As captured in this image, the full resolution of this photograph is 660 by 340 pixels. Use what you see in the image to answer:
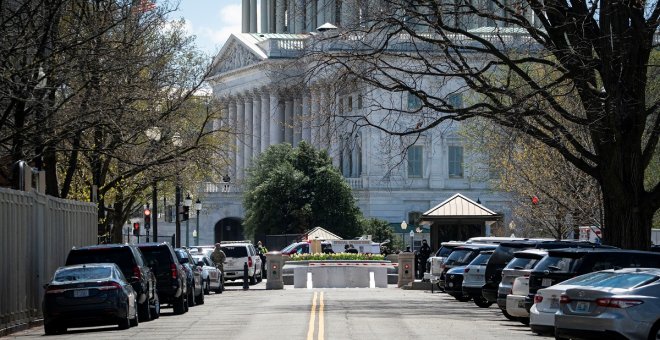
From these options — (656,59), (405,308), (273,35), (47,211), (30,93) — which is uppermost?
(273,35)

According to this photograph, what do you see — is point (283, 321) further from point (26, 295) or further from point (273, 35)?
point (273, 35)

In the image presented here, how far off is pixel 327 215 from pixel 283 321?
71.9 metres

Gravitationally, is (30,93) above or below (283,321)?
above

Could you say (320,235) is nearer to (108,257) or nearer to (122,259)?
(122,259)

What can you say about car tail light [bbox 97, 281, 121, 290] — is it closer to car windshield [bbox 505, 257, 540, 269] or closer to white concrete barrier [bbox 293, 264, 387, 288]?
car windshield [bbox 505, 257, 540, 269]

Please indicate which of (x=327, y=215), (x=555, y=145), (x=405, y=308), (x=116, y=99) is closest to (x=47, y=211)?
(x=116, y=99)

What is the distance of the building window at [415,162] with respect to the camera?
128875mm

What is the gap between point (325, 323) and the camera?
103 ft

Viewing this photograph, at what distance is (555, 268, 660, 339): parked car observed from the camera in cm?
2280

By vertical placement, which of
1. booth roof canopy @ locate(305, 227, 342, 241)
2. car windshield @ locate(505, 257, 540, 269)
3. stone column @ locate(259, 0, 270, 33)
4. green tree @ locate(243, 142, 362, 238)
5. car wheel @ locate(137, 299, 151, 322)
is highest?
stone column @ locate(259, 0, 270, 33)

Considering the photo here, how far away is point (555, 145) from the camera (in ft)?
131

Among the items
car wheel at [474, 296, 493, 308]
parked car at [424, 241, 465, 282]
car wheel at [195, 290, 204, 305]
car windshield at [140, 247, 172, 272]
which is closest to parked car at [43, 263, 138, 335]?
car windshield at [140, 247, 172, 272]

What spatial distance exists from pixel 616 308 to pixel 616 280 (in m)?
0.96

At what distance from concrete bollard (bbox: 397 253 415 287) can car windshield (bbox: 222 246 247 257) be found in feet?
23.8
